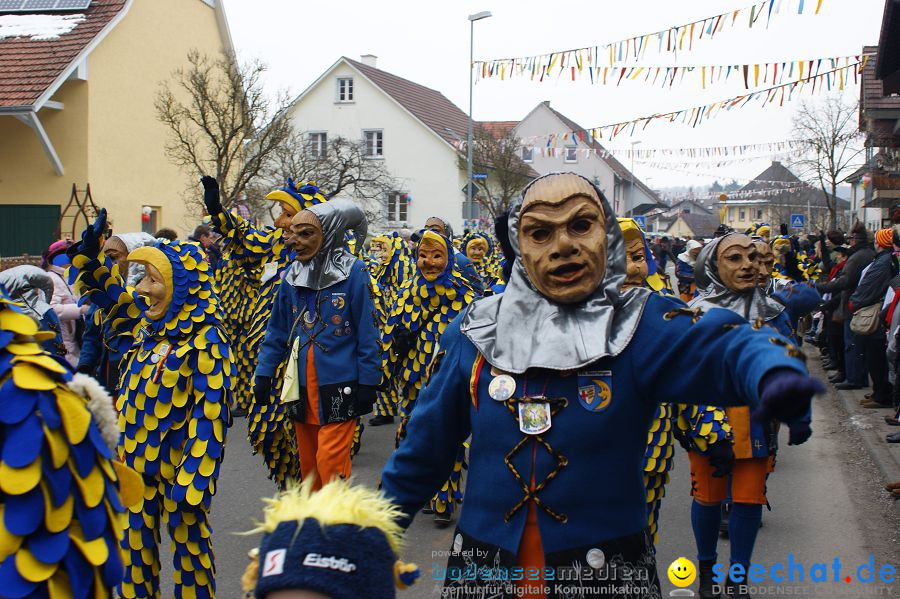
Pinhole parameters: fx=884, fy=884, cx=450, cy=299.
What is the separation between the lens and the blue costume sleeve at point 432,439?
9.08ft

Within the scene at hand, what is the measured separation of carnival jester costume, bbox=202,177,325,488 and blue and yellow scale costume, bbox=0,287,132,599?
9.23 feet

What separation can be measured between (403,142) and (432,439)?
124 feet

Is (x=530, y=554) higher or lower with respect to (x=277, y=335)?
lower

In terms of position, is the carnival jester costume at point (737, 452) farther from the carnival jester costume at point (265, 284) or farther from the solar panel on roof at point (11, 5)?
the solar panel on roof at point (11, 5)

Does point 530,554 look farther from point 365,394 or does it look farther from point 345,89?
point 345,89

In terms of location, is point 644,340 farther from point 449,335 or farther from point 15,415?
point 15,415

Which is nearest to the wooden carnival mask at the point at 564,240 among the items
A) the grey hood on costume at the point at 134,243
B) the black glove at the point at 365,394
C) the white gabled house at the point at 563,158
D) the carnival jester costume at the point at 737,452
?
the carnival jester costume at the point at 737,452

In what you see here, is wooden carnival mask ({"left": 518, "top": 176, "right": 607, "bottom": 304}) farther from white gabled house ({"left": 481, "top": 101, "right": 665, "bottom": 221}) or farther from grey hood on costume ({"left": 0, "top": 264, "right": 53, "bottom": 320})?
white gabled house ({"left": 481, "top": 101, "right": 665, "bottom": 221})

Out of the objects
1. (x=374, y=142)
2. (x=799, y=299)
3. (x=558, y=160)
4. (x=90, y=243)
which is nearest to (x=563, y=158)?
(x=558, y=160)

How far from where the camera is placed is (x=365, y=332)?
583cm

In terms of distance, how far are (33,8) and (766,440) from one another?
22476 mm

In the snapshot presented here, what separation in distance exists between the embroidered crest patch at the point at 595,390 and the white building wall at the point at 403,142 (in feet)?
119

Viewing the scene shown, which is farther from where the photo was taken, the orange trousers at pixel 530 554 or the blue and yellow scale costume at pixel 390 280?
the blue and yellow scale costume at pixel 390 280

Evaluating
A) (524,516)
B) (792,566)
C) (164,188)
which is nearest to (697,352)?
(524,516)
